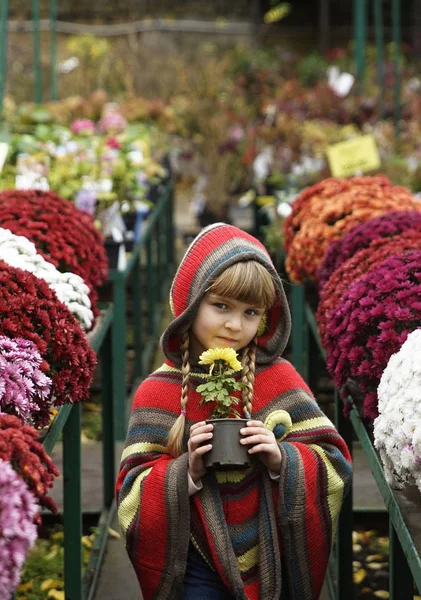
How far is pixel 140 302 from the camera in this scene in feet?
21.1

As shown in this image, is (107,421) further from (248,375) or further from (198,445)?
(198,445)

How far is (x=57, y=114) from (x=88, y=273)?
Result: 18.7 feet

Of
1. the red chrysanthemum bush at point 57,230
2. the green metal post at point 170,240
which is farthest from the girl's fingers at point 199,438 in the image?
the green metal post at point 170,240

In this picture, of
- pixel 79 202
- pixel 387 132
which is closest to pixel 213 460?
pixel 79 202

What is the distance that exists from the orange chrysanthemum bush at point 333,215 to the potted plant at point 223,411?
5.39ft

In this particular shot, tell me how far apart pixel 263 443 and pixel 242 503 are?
202mm

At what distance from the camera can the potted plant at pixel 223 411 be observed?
2.13m

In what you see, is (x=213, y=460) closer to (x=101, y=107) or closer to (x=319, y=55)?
(x=101, y=107)

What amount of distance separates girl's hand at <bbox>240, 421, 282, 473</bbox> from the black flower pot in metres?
0.02

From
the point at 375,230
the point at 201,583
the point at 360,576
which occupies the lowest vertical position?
the point at 201,583

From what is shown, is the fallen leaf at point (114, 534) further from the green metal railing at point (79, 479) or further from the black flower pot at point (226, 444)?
the black flower pot at point (226, 444)

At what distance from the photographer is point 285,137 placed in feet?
27.1

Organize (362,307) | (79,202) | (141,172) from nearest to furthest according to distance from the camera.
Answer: (362,307)
(79,202)
(141,172)

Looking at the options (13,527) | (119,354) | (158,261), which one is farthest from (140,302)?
(13,527)
